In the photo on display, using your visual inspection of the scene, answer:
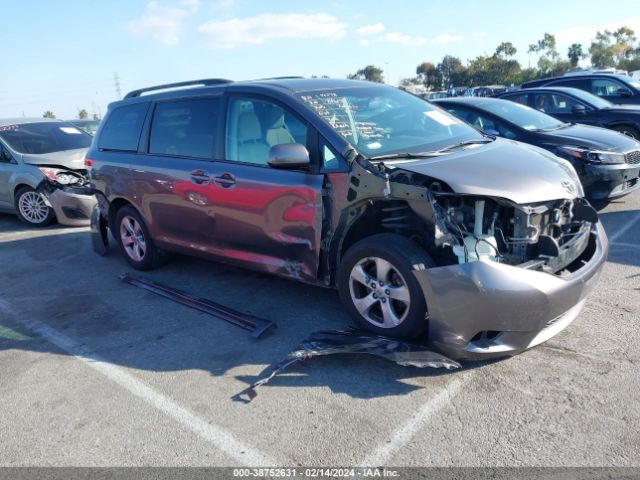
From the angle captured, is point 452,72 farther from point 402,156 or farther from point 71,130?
point 402,156

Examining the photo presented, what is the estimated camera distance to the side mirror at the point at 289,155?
3883 millimetres

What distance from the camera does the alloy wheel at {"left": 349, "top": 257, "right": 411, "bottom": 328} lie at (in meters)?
3.61

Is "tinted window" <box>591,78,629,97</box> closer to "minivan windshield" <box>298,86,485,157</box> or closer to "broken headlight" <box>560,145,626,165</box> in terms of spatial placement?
"broken headlight" <box>560,145,626,165</box>

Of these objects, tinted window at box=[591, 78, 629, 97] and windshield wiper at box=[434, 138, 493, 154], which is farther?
tinted window at box=[591, 78, 629, 97]

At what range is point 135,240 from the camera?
239 inches

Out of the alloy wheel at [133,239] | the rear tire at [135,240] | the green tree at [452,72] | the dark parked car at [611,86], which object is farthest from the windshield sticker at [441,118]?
the green tree at [452,72]

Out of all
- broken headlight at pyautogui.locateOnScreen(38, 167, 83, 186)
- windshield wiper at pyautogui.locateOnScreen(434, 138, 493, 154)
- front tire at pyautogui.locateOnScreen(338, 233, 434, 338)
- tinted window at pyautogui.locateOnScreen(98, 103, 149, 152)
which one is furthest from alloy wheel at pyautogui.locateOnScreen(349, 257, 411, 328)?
broken headlight at pyautogui.locateOnScreen(38, 167, 83, 186)

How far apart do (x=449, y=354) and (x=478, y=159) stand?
138cm

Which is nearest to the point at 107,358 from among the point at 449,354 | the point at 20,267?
the point at 449,354

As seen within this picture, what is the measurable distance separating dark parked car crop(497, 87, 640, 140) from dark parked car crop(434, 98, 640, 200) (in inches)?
74.1

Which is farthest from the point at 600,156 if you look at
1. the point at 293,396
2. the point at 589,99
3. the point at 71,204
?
the point at 71,204

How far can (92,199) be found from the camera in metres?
8.68

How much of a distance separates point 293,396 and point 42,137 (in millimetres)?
8393

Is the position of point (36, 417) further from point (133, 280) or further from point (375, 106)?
point (375, 106)
